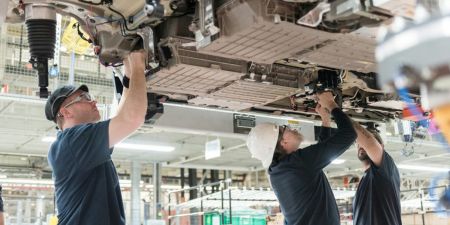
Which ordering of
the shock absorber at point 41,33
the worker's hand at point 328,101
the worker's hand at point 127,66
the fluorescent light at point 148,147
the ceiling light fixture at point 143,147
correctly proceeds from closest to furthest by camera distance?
the shock absorber at point 41,33 < the worker's hand at point 127,66 < the worker's hand at point 328,101 < the ceiling light fixture at point 143,147 < the fluorescent light at point 148,147

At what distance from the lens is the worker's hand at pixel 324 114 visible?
132 inches

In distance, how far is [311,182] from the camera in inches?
125

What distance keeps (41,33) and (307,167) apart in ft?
5.59

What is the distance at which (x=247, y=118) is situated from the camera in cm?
356

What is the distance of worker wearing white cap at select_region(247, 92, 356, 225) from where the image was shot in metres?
3.08

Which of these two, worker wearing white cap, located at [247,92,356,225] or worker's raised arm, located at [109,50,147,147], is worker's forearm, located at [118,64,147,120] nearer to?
worker's raised arm, located at [109,50,147,147]

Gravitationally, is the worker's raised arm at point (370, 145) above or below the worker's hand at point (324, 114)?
below

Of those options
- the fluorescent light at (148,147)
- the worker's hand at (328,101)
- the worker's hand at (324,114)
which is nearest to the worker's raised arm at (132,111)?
the worker's hand at (328,101)

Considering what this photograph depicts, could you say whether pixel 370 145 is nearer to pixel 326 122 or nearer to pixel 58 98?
pixel 326 122

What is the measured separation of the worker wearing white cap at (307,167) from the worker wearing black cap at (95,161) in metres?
1.10

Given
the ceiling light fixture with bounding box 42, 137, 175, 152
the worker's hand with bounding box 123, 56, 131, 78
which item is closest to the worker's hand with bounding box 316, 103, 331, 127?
the worker's hand with bounding box 123, 56, 131, 78

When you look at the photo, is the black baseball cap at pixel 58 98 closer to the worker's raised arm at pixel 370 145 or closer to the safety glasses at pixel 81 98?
the safety glasses at pixel 81 98

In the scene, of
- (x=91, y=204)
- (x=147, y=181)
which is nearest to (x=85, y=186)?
(x=91, y=204)

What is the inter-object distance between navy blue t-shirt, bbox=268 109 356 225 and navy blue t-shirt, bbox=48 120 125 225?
1118mm
